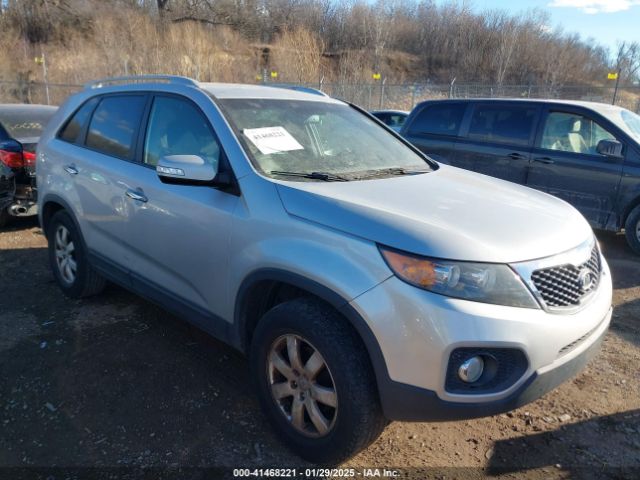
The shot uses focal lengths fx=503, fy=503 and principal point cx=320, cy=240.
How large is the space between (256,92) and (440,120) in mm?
4790

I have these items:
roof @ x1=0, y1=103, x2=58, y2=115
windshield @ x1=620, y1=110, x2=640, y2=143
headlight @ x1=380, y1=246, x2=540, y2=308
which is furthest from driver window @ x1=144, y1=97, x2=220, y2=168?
windshield @ x1=620, y1=110, x2=640, y2=143

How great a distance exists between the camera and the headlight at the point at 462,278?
6.64ft

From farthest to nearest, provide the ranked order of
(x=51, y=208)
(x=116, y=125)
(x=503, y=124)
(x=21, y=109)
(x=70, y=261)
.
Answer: (x=21, y=109) < (x=503, y=124) < (x=51, y=208) < (x=70, y=261) < (x=116, y=125)

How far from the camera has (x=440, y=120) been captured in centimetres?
755

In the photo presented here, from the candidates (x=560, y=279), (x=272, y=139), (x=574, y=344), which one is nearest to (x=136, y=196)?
(x=272, y=139)

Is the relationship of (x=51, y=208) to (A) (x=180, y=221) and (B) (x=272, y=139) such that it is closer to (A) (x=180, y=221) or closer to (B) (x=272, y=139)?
(A) (x=180, y=221)

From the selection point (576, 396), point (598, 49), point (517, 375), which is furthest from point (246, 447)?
point (598, 49)

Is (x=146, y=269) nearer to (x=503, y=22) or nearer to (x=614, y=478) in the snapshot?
(x=614, y=478)

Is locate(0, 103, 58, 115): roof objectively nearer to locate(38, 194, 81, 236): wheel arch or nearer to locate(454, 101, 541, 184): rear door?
locate(38, 194, 81, 236): wheel arch

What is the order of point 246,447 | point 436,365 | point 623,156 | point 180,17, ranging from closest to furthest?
1. point 436,365
2. point 246,447
3. point 623,156
4. point 180,17

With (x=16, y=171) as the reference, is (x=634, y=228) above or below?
below

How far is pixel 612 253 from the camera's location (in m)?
6.15

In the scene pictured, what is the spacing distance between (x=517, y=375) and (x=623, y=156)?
5.01 m

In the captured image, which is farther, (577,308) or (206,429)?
(206,429)
